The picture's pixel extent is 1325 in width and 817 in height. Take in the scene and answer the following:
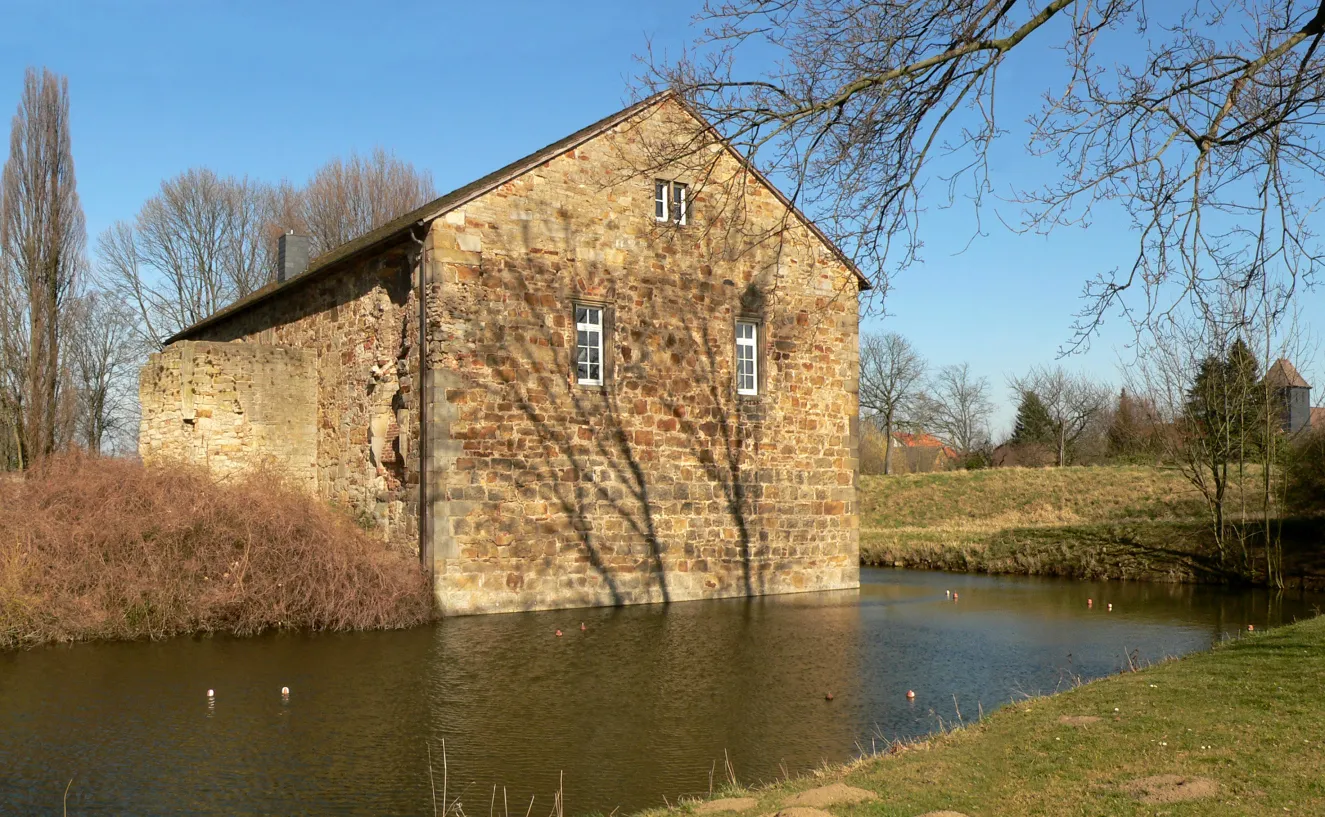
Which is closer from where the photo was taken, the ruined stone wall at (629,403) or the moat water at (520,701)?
the moat water at (520,701)

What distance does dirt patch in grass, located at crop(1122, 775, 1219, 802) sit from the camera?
17.5 feet

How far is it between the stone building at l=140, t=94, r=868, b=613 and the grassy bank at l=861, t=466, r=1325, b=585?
7.37 m

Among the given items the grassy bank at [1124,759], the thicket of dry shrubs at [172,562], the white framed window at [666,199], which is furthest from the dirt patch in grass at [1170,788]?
the white framed window at [666,199]

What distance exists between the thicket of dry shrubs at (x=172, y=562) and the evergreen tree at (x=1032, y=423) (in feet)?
156

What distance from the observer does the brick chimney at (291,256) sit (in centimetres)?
2727

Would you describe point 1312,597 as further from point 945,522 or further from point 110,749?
point 110,749

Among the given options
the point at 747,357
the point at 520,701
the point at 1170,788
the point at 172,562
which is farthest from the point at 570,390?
the point at 1170,788

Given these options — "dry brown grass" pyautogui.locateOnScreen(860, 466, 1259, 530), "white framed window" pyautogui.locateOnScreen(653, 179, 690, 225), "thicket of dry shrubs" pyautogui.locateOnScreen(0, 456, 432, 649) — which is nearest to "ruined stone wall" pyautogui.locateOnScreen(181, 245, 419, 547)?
"thicket of dry shrubs" pyautogui.locateOnScreen(0, 456, 432, 649)

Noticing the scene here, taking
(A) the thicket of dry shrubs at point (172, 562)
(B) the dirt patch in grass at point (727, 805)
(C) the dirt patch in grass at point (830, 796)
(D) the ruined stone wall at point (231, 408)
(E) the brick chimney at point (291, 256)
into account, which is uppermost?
(E) the brick chimney at point (291, 256)

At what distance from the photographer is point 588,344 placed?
→ 57.8 feet

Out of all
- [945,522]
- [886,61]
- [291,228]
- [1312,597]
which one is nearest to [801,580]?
[1312,597]

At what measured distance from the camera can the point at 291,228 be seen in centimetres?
4250

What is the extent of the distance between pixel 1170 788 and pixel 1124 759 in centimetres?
70

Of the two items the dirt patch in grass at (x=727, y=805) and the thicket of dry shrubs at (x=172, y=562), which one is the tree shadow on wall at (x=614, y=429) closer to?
the thicket of dry shrubs at (x=172, y=562)
